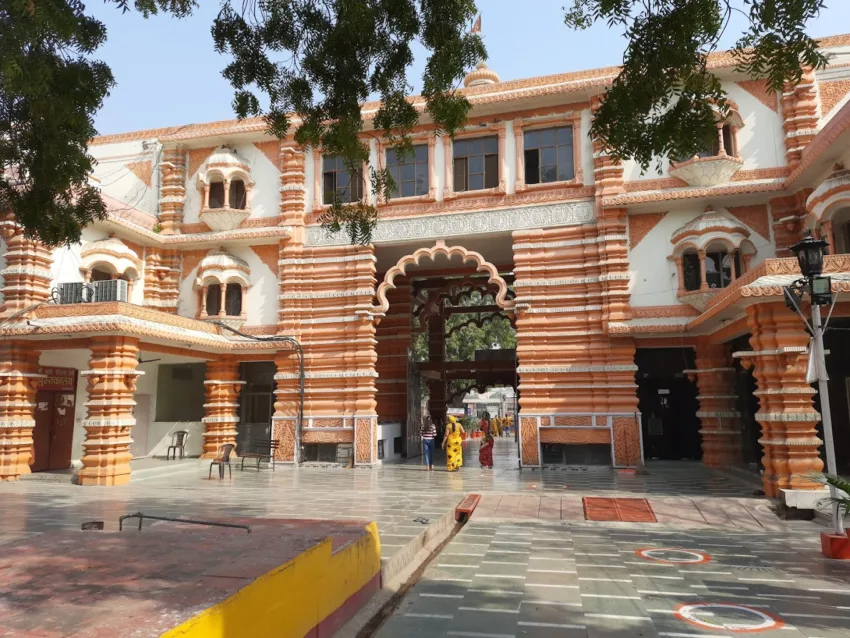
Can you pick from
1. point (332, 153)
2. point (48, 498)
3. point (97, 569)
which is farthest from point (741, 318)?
point (48, 498)

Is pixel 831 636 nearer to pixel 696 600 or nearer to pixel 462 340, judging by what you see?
pixel 696 600

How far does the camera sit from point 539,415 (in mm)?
15016

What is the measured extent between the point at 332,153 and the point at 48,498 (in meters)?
8.01

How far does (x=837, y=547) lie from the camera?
655cm

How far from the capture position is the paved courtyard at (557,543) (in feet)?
15.2

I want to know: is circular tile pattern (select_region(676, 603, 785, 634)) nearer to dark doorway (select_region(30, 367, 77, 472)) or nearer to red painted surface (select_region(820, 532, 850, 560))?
red painted surface (select_region(820, 532, 850, 560))

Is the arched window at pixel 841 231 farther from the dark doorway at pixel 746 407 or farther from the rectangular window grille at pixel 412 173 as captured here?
the rectangular window grille at pixel 412 173

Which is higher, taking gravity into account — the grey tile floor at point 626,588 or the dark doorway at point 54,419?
the dark doorway at point 54,419

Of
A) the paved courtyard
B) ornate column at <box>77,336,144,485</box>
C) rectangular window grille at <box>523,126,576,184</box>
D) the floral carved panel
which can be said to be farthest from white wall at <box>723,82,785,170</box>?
ornate column at <box>77,336,144,485</box>

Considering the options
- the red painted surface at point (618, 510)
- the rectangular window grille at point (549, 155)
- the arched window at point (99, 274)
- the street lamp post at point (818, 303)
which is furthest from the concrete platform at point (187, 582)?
the rectangular window grille at point (549, 155)

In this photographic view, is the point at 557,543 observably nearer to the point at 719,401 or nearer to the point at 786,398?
the point at 786,398

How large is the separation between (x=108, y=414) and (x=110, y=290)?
319 centimetres

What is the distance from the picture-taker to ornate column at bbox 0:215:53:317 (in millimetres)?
13352

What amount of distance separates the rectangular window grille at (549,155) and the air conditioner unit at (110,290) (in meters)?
10.3
